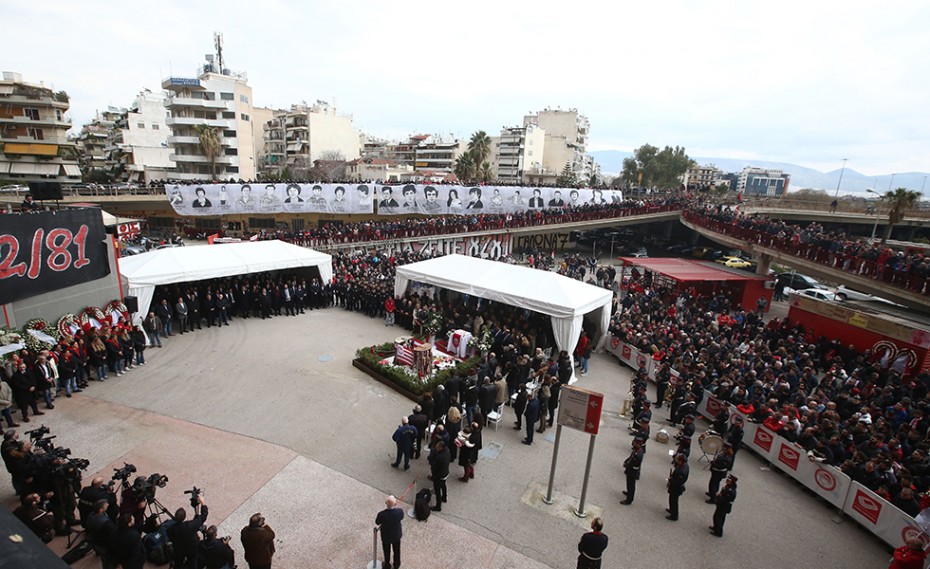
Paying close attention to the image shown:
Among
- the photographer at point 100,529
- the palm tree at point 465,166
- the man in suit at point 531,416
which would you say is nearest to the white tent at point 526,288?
the man in suit at point 531,416

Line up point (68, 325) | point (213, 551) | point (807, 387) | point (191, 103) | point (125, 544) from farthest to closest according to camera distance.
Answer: point (191, 103) < point (807, 387) < point (68, 325) < point (125, 544) < point (213, 551)

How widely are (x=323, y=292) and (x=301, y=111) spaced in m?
65.7

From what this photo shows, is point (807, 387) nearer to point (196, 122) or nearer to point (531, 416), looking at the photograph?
point (531, 416)

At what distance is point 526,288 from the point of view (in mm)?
14750

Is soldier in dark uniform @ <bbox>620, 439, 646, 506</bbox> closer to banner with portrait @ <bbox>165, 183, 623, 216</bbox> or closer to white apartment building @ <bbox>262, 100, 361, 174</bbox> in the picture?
banner with portrait @ <bbox>165, 183, 623, 216</bbox>

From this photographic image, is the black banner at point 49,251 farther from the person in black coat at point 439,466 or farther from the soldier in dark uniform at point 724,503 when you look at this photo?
the soldier in dark uniform at point 724,503

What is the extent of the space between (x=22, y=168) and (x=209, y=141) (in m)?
19.7

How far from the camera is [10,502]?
7164 mm

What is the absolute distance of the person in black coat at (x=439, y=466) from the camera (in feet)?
24.4

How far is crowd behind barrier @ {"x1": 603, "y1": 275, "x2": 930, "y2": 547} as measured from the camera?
26.0 feet

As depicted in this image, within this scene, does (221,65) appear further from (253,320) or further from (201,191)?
(253,320)

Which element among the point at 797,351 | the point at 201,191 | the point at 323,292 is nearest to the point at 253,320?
the point at 323,292

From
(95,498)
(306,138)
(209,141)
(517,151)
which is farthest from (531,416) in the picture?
(517,151)

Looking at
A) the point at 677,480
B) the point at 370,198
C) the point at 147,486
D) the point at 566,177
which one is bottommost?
the point at 677,480
